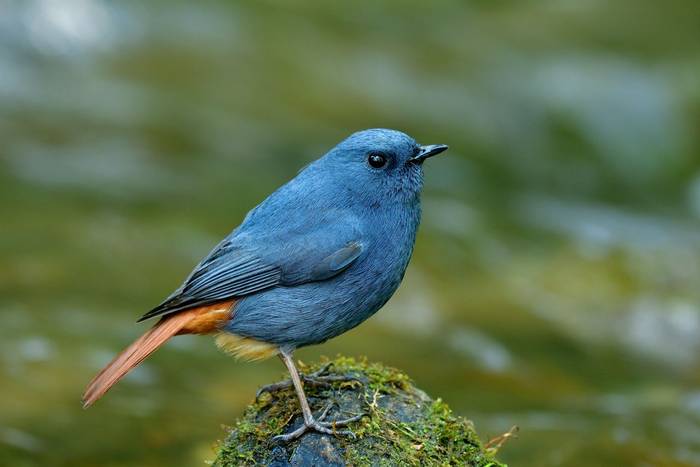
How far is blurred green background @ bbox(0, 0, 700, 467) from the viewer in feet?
26.3

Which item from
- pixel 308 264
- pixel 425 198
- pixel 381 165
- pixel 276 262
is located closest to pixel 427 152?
pixel 381 165

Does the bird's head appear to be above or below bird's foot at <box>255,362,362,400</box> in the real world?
above

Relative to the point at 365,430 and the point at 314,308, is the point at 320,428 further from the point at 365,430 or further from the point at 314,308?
the point at 314,308

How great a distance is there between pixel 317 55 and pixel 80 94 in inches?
127

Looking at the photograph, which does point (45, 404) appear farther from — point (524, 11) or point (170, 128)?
point (524, 11)

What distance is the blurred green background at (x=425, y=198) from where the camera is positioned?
26.3 feet

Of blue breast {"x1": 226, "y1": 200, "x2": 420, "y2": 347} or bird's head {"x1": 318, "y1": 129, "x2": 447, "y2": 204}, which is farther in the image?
bird's head {"x1": 318, "y1": 129, "x2": 447, "y2": 204}

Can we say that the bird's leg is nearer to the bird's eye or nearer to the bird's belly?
the bird's belly

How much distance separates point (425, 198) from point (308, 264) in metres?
6.97

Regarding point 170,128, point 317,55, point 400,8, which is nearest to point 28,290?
point 170,128

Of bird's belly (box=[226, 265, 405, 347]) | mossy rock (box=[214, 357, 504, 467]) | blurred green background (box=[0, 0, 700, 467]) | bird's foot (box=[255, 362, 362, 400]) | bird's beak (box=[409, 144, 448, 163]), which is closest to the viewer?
mossy rock (box=[214, 357, 504, 467])

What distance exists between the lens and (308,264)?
4.93m

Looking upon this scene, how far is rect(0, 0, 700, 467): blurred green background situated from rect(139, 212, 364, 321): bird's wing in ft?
8.47

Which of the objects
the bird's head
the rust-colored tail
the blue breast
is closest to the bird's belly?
the blue breast
